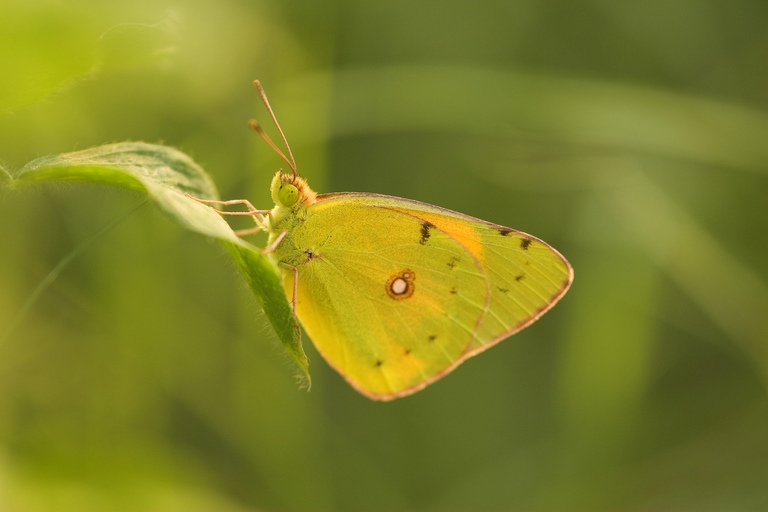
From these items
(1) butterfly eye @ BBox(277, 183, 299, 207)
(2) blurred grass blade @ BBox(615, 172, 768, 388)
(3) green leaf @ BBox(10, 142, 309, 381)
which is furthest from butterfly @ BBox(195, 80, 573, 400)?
(2) blurred grass blade @ BBox(615, 172, 768, 388)

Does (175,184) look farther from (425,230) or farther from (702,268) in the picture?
(702,268)

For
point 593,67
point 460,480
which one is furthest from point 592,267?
point 593,67

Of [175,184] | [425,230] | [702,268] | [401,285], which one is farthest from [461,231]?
[702,268]

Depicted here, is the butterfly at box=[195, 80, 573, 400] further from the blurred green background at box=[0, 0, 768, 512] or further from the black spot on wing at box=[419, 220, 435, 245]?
the blurred green background at box=[0, 0, 768, 512]

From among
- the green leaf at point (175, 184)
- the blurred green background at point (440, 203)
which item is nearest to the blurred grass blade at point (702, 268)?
the blurred green background at point (440, 203)

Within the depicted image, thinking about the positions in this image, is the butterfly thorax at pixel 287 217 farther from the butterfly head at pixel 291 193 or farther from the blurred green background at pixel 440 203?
the blurred green background at pixel 440 203

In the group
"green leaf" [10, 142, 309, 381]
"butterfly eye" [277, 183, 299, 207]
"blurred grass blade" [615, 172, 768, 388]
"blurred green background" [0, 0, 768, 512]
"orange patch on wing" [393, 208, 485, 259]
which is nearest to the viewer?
"green leaf" [10, 142, 309, 381]
